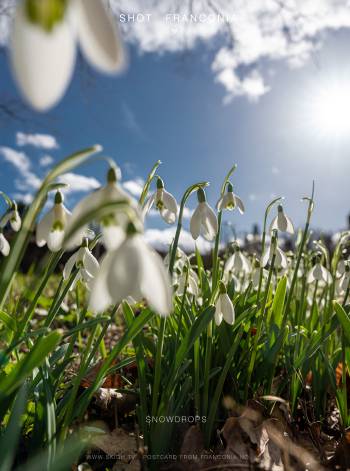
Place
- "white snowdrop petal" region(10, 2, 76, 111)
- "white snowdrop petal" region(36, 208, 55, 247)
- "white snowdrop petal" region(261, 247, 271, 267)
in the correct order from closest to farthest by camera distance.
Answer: "white snowdrop petal" region(10, 2, 76, 111), "white snowdrop petal" region(36, 208, 55, 247), "white snowdrop petal" region(261, 247, 271, 267)

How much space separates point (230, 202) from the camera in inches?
64.4

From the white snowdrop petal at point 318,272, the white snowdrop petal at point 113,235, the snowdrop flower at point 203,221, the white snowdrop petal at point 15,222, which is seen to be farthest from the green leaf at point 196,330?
the white snowdrop petal at point 318,272

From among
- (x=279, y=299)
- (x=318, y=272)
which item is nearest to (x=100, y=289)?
(x=279, y=299)

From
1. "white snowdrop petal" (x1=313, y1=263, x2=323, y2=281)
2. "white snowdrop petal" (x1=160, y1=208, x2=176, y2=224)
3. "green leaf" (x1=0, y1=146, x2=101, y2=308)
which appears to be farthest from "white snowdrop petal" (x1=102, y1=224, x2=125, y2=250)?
"white snowdrop petal" (x1=313, y1=263, x2=323, y2=281)

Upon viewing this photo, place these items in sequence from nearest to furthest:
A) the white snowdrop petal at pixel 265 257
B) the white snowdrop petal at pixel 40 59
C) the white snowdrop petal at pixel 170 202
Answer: the white snowdrop petal at pixel 40 59 → the white snowdrop petal at pixel 170 202 → the white snowdrop petal at pixel 265 257

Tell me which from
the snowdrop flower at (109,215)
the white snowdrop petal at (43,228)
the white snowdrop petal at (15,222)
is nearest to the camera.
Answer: the snowdrop flower at (109,215)

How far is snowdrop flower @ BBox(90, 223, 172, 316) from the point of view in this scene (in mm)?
766

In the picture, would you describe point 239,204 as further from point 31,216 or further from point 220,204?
point 31,216

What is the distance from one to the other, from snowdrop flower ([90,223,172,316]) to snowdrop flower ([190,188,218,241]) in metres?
0.56

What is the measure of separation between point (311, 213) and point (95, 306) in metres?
1.28

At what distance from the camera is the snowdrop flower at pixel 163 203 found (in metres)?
1.45

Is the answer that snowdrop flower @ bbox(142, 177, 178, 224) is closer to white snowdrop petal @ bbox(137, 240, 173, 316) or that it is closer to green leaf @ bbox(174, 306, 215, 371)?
green leaf @ bbox(174, 306, 215, 371)

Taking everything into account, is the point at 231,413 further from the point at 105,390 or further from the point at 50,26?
the point at 50,26

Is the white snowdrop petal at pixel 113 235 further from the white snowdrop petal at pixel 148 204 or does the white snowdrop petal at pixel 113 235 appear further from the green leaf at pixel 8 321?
the green leaf at pixel 8 321
